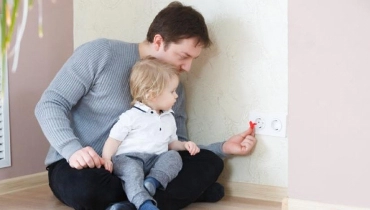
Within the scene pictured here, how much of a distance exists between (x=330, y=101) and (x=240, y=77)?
0.57 m

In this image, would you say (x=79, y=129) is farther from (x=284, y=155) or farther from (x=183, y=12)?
(x=284, y=155)

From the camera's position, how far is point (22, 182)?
2305 millimetres

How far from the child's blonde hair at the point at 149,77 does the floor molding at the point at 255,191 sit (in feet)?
1.70

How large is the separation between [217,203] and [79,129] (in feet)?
1.83

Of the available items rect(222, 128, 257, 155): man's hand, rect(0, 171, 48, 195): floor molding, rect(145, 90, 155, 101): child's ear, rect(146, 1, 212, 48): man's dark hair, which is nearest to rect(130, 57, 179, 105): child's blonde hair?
rect(145, 90, 155, 101): child's ear

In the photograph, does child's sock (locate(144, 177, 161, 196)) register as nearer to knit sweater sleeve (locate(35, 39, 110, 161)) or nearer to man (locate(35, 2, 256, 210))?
man (locate(35, 2, 256, 210))

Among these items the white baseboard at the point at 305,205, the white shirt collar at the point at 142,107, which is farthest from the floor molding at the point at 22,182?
the white baseboard at the point at 305,205

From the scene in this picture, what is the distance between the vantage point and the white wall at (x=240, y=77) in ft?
6.88

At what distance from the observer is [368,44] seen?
62.4 inches

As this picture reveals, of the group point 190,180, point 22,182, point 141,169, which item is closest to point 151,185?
point 141,169

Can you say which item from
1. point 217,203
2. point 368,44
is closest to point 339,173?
point 368,44

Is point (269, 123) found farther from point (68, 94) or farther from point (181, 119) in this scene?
point (68, 94)

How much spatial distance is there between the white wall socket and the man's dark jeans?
7.6 inches

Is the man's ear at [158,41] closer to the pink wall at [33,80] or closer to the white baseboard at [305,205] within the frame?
the pink wall at [33,80]
